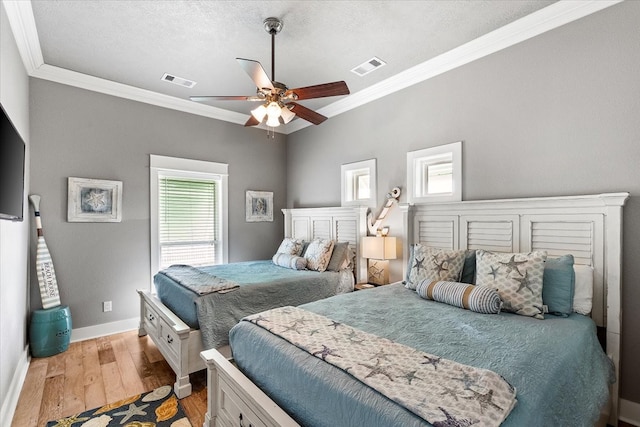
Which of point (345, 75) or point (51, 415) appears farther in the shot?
point (345, 75)

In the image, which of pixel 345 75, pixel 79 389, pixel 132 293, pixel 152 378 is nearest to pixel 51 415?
pixel 79 389

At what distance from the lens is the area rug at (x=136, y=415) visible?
2.13 m

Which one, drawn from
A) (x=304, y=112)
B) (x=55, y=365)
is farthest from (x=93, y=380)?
(x=304, y=112)

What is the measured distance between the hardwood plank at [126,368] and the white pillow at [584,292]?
3321 millimetres

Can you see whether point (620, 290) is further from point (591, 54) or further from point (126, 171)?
point (126, 171)

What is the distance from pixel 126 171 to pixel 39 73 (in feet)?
4.11

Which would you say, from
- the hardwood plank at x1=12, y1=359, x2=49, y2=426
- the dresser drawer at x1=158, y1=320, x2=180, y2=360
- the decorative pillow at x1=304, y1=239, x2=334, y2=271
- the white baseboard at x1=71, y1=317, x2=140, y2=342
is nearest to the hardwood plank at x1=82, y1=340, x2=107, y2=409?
the white baseboard at x1=71, y1=317, x2=140, y2=342

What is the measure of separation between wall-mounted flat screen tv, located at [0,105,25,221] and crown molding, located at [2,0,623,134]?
1120 millimetres

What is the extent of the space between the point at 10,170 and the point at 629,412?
4378mm

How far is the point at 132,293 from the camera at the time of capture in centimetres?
390

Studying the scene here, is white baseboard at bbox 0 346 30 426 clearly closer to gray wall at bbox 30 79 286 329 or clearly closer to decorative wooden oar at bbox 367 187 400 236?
gray wall at bbox 30 79 286 329

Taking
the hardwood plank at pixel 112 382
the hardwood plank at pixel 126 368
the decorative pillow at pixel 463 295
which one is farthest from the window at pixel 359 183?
the hardwood plank at pixel 112 382

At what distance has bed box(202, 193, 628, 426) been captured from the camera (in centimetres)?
124

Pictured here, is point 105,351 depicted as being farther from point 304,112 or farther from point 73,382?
point 304,112
